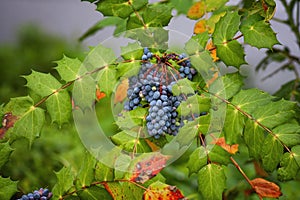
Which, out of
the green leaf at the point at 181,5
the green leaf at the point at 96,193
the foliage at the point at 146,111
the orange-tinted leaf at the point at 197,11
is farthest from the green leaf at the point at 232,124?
the green leaf at the point at 181,5

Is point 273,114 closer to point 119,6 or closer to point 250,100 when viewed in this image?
point 250,100

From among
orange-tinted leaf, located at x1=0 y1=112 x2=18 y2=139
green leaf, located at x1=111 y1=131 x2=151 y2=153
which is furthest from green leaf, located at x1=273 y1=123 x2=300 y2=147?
orange-tinted leaf, located at x1=0 y1=112 x2=18 y2=139

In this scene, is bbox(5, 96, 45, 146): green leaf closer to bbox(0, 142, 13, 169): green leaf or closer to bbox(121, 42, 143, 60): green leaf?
bbox(0, 142, 13, 169): green leaf

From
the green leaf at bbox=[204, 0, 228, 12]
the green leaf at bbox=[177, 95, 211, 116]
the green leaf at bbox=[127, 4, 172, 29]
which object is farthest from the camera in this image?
the green leaf at bbox=[204, 0, 228, 12]

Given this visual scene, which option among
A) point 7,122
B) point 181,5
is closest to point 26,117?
point 7,122

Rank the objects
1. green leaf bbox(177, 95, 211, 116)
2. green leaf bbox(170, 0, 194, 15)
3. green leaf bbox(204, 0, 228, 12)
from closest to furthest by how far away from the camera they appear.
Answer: green leaf bbox(177, 95, 211, 116) < green leaf bbox(204, 0, 228, 12) < green leaf bbox(170, 0, 194, 15)

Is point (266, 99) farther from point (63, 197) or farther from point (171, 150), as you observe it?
point (63, 197)
